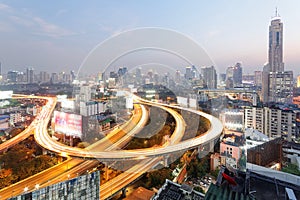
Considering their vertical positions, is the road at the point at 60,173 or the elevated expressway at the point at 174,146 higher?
the elevated expressway at the point at 174,146

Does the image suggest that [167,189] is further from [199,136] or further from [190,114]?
[190,114]

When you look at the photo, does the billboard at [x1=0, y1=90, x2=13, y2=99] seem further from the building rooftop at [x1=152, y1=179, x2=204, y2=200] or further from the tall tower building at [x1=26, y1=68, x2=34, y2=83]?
the building rooftop at [x1=152, y1=179, x2=204, y2=200]

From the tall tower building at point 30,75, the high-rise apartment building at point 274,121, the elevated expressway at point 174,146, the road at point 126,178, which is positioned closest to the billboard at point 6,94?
the tall tower building at point 30,75

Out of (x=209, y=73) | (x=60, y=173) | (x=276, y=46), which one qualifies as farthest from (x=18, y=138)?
(x=276, y=46)

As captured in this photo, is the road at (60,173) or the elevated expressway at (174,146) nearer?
the elevated expressway at (174,146)

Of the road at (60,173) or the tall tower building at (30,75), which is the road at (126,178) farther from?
the tall tower building at (30,75)

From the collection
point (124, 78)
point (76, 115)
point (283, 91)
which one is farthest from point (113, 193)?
point (283, 91)

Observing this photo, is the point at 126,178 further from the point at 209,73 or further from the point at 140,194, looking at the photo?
the point at 209,73

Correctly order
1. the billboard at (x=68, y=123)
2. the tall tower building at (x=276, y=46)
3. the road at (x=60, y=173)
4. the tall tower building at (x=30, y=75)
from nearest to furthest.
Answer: the road at (x=60, y=173) < the billboard at (x=68, y=123) < the tall tower building at (x=30, y=75) < the tall tower building at (x=276, y=46)
